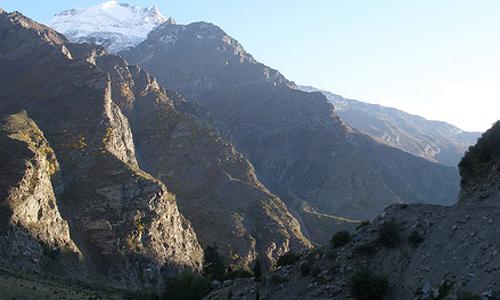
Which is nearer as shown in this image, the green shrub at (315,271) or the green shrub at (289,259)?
the green shrub at (315,271)

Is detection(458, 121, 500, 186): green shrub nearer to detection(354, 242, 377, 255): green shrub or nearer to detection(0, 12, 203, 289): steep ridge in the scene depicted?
detection(354, 242, 377, 255): green shrub

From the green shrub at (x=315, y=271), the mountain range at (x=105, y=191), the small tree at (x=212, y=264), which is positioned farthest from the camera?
the mountain range at (x=105, y=191)

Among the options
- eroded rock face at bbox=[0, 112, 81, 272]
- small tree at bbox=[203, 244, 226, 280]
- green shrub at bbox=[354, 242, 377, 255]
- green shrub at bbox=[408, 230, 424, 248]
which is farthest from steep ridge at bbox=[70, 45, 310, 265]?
green shrub at bbox=[408, 230, 424, 248]

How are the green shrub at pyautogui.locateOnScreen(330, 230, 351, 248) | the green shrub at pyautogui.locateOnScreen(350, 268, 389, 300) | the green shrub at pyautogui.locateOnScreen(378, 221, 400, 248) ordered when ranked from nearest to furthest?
1. the green shrub at pyautogui.locateOnScreen(350, 268, 389, 300)
2. the green shrub at pyautogui.locateOnScreen(378, 221, 400, 248)
3. the green shrub at pyautogui.locateOnScreen(330, 230, 351, 248)

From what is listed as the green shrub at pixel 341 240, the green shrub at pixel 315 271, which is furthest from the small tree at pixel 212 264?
the green shrub at pixel 315 271

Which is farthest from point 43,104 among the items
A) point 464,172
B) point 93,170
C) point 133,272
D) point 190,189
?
point 464,172

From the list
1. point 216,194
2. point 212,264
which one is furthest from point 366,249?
point 216,194

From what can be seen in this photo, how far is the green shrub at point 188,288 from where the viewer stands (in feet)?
160

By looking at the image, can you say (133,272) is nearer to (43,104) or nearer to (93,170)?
(93,170)

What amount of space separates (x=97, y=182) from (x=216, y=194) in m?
49.9

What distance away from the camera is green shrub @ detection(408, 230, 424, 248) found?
118 feet

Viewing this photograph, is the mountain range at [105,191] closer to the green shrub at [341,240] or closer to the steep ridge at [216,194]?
the steep ridge at [216,194]

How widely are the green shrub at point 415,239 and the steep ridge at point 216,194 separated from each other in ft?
355

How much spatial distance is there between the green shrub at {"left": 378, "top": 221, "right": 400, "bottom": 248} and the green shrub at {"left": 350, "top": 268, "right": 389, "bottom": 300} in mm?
3570
